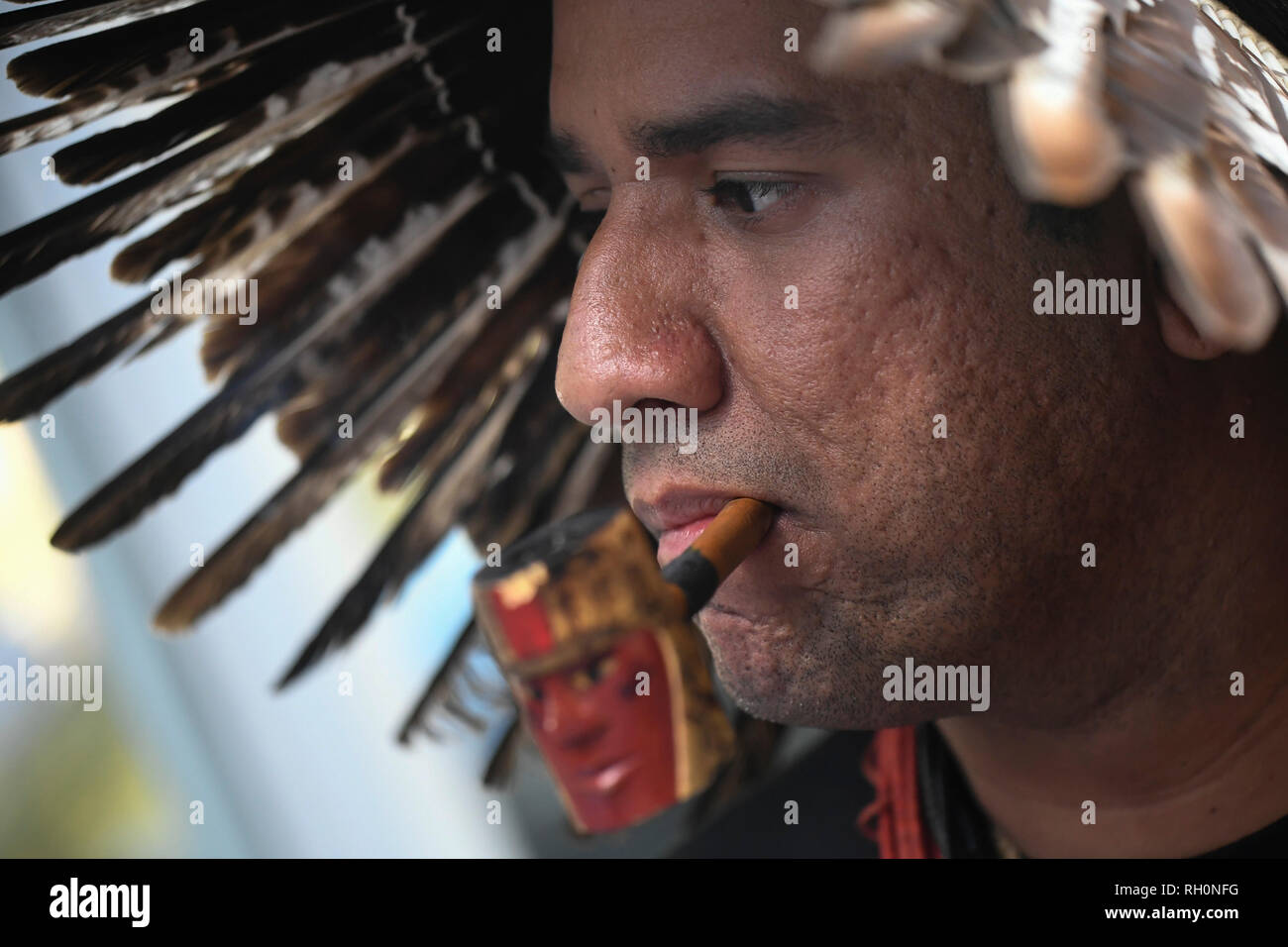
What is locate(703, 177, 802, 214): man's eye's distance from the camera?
2.65ft

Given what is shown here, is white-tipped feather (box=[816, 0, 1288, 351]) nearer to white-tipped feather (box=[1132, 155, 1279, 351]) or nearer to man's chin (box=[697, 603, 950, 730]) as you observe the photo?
white-tipped feather (box=[1132, 155, 1279, 351])

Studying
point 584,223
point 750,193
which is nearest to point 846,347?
point 750,193

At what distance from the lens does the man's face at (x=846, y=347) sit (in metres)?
0.79

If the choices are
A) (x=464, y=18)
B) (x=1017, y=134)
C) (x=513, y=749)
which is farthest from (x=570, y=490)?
(x=1017, y=134)

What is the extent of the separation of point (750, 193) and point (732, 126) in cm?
5

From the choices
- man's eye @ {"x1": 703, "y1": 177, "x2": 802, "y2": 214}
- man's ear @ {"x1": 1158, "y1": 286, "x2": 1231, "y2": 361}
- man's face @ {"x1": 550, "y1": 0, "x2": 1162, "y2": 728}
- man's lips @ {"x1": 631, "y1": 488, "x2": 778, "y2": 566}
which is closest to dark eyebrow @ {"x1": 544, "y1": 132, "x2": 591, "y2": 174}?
man's face @ {"x1": 550, "y1": 0, "x2": 1162, "y2": 728}

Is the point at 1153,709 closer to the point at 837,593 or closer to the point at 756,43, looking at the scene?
the point at 837,593

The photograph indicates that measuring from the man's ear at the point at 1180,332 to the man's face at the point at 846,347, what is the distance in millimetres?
13

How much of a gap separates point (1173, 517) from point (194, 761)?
1.57m

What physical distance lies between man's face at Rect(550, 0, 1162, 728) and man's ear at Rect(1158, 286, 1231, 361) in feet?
0.04

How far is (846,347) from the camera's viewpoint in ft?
2.60

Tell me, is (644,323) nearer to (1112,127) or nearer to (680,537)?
(680,537)

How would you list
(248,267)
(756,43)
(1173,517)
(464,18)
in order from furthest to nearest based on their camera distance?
1. (248,267)
2. (464,18)
3. (1173,517)
4. (756,43)

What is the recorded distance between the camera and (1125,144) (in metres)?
0.46
